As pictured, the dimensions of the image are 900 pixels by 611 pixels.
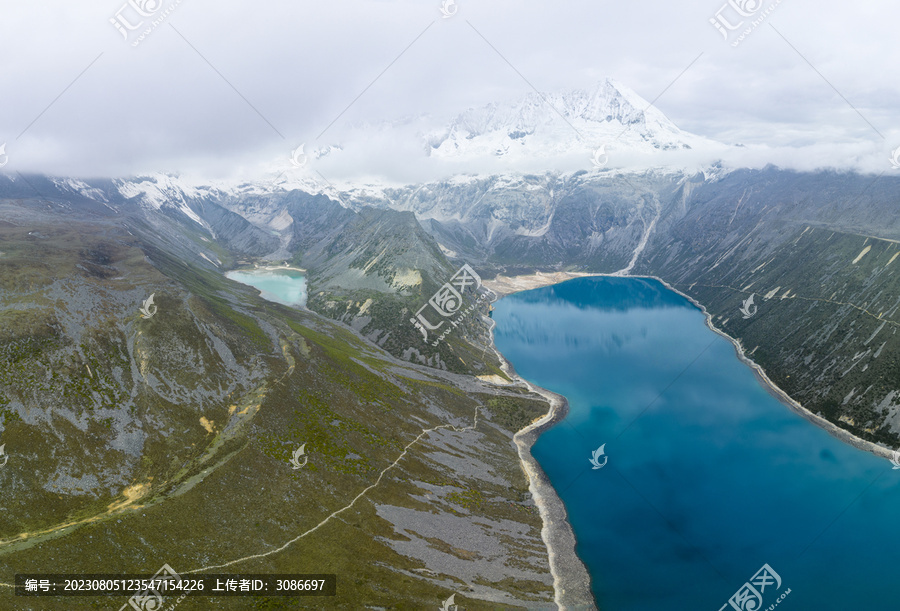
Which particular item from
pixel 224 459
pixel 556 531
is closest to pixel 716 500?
pixel 556 531

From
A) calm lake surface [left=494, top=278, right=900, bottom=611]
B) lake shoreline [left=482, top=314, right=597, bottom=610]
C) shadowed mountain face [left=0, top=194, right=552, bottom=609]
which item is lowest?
shadowed mountain face [left=0, top=194, right=552, bottom=609]

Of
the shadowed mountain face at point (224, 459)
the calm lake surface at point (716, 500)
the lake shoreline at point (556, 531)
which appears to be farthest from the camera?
the calm lake surface at point (716, 500)

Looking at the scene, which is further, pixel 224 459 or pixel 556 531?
pixel 556 531

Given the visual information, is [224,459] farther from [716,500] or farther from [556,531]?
[716,500]

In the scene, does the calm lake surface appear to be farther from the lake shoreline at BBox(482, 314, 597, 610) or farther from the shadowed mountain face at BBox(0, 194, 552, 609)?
the shadowed mountain face at BBox(0, 194, 552, 609)

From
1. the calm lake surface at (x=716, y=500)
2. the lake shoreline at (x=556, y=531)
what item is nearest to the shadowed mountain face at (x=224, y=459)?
the lake shoreline at (x=556, y=531)

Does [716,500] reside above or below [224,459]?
above

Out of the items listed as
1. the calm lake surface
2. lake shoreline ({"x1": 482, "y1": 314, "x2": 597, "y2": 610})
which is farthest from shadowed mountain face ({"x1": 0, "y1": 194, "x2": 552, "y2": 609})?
the calm lake surface

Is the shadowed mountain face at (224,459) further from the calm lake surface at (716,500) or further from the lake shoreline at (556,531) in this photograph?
the calm lake surface at (716,500)
